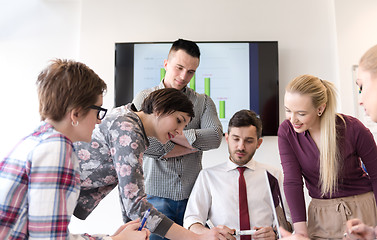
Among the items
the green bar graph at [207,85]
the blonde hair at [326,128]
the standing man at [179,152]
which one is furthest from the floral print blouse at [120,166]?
the green bar graph at [207,85]

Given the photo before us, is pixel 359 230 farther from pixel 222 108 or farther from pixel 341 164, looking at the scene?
pixel 222 108

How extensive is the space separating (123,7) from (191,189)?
1923 millimetres

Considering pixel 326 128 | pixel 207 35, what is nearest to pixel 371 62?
pixel 326 128

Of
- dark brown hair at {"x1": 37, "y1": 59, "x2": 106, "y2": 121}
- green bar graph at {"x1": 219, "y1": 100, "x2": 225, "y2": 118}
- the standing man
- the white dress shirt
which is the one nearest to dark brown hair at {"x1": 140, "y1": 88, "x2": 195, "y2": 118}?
the standing man

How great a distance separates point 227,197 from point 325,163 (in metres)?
0.60

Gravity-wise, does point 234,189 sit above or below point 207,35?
below

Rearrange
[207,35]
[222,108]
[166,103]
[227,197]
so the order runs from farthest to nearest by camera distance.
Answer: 1. [207,35]
2. [222,108]
3. [227,197]
4. [166,103]

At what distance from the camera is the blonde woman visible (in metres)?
1.47

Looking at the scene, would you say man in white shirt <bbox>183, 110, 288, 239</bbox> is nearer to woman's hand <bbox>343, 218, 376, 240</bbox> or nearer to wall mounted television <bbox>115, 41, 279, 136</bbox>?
woman's hand <bbox>343, 218, 376, 240</bbox>

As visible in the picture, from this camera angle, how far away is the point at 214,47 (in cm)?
301

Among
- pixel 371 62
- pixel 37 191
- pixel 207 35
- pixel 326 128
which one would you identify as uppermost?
pixel 207 35

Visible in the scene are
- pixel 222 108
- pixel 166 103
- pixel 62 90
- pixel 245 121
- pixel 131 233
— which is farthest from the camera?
pixel 222 108

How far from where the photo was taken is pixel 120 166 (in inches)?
47.6

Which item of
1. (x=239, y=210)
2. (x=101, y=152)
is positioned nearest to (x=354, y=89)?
(x=239, y=210)
